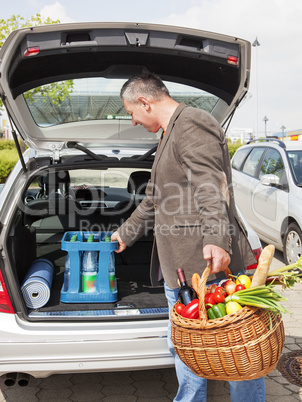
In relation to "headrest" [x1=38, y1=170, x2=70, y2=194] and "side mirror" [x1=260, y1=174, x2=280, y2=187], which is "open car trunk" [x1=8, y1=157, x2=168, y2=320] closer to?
"headrest" [x1=38, y1=170, x2=70, y2=194]

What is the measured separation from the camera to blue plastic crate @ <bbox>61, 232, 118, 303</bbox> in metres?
3.21

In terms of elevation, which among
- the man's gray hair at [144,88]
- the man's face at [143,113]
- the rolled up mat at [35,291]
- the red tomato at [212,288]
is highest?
the man's gray hair at [144,88]

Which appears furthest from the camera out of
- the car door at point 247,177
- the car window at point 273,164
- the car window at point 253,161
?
the car window at point 253,161

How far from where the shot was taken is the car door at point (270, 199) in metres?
6.22

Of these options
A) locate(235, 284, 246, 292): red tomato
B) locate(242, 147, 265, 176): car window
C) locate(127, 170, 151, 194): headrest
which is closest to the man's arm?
locate(235, 284, 246, 292): red tomato

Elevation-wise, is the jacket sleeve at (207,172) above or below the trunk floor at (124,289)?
above

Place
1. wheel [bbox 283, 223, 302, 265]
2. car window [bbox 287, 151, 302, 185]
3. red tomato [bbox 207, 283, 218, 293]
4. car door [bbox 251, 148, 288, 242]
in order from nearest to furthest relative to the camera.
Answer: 1. red tomato [bbox 207, 283, 218, 293]
2. wheel [bbox 283, 223, 302, 265]
3. car window [bbox 287, 151, 302, 185]
4. car door [bbox 251, 148, 288, 242]

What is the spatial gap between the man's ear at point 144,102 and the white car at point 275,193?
11.9ft

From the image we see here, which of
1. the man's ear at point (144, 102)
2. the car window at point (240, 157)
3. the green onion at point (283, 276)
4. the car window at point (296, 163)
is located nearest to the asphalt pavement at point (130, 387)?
the green onion at point (283, 276)

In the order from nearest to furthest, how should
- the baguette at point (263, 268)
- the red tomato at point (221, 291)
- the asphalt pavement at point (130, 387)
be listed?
the baguette at point (263, 268) < the red tomato at point (221, 291) < the asphalt pavement at point (130, 387)

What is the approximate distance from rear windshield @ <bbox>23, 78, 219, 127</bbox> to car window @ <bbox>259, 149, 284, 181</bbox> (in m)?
3.14

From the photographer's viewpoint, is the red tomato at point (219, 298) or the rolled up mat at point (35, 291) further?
the rolled up mat at point (35, 291)

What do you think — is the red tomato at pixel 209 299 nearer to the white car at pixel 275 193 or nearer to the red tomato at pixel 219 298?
the red tomato at pixel 219 298

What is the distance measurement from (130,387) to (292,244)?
3.32 metres
